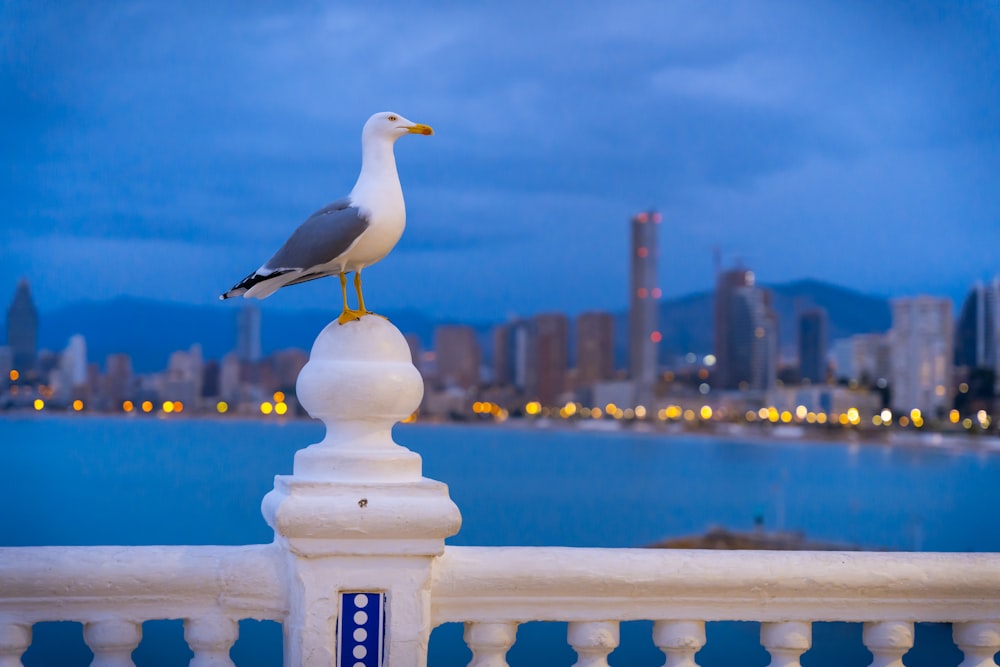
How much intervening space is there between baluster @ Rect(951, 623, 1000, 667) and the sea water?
19916 millimetres

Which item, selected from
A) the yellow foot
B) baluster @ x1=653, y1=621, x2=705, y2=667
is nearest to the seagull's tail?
the yellow foot

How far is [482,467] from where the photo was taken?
9981 centimetres

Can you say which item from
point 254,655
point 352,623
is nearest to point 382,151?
point 352,623

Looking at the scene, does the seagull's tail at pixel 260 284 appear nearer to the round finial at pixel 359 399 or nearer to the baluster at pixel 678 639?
the round finial at pixel 359 399

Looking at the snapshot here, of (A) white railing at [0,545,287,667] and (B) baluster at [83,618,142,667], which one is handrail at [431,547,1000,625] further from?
(B) baluster at [83,618,142,667]

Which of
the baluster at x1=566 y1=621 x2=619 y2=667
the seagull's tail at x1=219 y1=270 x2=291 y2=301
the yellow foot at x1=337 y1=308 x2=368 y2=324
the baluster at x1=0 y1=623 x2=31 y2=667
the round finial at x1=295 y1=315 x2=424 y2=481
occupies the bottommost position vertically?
the baluster at x1=566 y1=621 x2=619 y2=667

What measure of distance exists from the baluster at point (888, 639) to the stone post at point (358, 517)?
1.09 metres

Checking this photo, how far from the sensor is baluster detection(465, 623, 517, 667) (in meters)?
2.57

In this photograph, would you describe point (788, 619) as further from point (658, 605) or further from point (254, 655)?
point (254, 655)

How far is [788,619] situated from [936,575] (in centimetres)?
39

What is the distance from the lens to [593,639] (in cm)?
260

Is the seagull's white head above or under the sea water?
above

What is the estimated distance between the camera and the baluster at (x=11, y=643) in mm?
2373

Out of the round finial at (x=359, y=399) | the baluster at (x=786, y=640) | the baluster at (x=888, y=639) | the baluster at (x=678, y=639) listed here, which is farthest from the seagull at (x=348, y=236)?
the baluster at (x=888, y=639)
